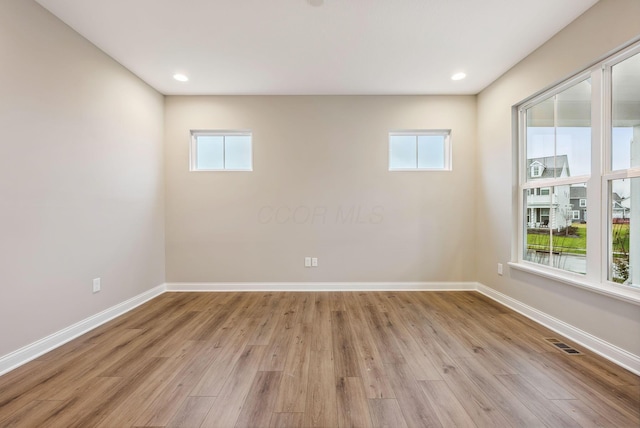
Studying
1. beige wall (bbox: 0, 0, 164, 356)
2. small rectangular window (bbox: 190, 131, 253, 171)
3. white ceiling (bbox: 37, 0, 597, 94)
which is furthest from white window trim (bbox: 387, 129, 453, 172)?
beige wall (bbox: 0, 0, 164, 356)

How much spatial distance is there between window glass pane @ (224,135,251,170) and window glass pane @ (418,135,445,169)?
2.43 metres

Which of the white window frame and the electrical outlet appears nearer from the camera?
the white window frame

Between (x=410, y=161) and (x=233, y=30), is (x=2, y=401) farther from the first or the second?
(x=410, y=161)

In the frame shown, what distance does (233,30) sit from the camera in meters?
2.25

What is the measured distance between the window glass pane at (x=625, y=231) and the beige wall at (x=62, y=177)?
4436 mm

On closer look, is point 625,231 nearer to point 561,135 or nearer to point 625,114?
point 625,114

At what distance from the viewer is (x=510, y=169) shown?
9.59ft

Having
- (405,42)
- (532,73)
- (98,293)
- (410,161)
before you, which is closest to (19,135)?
(98,293)

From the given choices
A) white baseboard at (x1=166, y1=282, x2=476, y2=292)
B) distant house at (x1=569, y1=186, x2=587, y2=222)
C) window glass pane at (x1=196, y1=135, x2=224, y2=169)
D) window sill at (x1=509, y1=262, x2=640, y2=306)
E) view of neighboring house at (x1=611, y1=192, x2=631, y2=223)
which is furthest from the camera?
window glass pane at (x1=196, y1=135, x2=224, y2=169)

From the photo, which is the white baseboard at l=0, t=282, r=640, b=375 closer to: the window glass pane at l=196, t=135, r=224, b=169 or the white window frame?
the white window frame

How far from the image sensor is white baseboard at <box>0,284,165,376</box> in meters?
1.79

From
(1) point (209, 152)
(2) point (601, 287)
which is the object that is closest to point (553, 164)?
(2) point (601, 287)

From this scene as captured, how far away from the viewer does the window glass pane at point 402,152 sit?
3596 mm

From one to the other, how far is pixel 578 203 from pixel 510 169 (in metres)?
0.80
